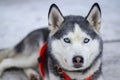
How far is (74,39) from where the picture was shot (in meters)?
2.95

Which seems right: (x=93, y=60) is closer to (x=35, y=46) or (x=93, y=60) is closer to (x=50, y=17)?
(x=50, y=17)

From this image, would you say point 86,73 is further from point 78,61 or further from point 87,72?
point 78,61

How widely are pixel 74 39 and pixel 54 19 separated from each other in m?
0.34

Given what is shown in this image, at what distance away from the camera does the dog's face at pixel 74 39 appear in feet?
9.50

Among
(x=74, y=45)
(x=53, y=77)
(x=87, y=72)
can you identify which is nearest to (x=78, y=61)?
(x=74, y=45)

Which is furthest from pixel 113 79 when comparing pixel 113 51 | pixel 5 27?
pixel 5 27

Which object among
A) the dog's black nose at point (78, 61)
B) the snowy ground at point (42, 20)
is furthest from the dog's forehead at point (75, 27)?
the snowy ground at point (42, 20)

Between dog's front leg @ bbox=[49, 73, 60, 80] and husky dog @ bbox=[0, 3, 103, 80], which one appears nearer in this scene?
husky dog @ bbox=[0, 3, 103, 80]

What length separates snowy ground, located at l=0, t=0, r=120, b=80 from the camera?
431cm

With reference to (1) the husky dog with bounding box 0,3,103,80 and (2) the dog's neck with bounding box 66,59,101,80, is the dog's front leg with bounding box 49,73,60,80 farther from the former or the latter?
(2) the dog's neck with bounding box 66,59,101,80

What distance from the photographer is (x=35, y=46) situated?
151 inches

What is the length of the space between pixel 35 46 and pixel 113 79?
0.96 meters

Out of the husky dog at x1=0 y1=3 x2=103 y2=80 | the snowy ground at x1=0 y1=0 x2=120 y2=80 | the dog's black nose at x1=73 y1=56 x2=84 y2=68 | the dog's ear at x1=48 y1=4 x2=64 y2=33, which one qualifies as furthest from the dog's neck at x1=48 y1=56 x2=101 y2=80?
the snowy ground at x1=0 y1=0 x2=120 y2=80

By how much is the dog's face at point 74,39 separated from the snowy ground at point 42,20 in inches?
40.0
